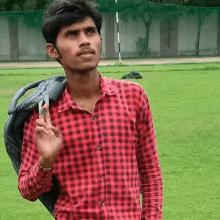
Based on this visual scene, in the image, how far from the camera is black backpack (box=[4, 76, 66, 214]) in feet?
7.32

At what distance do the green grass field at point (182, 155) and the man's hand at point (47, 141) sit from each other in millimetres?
3422

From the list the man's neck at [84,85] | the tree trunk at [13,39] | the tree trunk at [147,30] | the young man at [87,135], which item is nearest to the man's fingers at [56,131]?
the young man at [87,135]

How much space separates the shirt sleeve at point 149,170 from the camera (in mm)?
2330

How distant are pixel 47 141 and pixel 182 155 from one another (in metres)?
5.75

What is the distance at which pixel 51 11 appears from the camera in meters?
2.22

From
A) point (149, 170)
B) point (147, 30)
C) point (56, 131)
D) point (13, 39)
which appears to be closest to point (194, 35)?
point (147, 30)

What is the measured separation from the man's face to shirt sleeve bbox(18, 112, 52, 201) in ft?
0.78

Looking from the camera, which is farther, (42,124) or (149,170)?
(149,170)

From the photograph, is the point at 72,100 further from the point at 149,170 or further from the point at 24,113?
the point at 149,170

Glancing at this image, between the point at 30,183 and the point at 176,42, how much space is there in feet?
106

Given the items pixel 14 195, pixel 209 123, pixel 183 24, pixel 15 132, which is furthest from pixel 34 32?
pixel 15 132

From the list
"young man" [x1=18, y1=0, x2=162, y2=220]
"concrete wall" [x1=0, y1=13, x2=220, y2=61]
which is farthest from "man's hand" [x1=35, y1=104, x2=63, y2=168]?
"concrete wall" [x1=0, y1=13, x2=220, y2=61]

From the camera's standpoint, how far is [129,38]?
107 ft

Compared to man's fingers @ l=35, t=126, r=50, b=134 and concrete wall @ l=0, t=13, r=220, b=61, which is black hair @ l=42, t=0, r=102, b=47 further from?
concrete wall @ l=0, t=13, r=220, b=61
